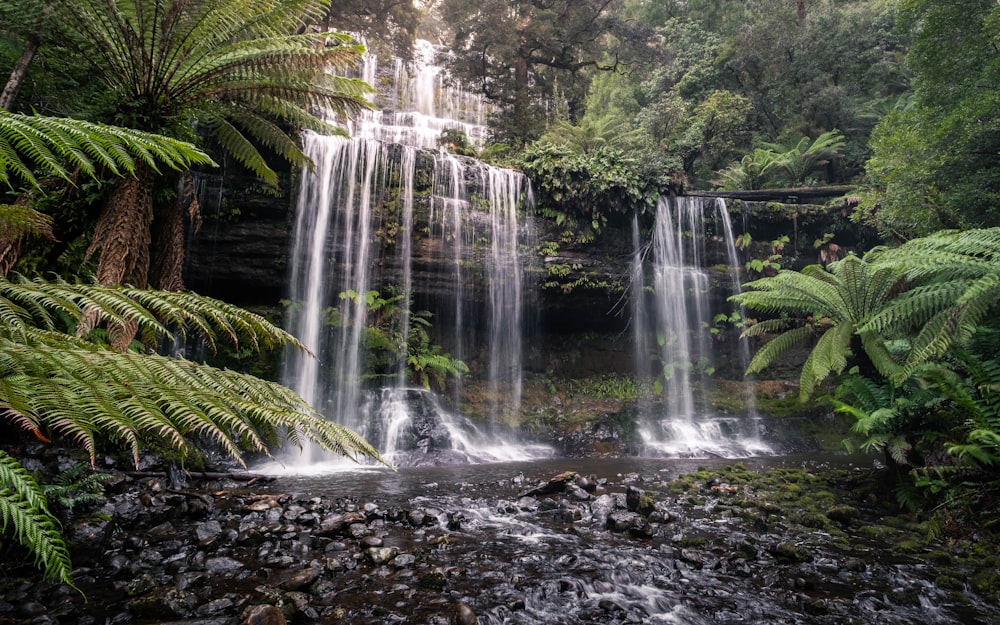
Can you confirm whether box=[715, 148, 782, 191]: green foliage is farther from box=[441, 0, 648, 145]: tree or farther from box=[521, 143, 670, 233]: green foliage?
box=[441, 0, 648, 145]: tree

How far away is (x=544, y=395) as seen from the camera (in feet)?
39.0

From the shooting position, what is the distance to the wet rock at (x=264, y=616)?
2057 mm

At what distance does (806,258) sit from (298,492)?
539 inches

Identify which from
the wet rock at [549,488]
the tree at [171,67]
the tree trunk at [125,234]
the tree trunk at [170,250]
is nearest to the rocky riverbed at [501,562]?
the wet rock at [549,488]

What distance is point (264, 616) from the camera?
2.09 meters

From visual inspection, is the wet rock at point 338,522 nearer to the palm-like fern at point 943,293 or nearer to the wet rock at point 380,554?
the wet rock at point 380,554

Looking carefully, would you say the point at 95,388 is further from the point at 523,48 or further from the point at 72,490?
the point at 523,48

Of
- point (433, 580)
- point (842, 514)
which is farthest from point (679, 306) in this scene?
point (433, 580)

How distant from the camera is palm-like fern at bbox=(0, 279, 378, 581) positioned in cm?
127

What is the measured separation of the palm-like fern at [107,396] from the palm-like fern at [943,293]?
5297 mm

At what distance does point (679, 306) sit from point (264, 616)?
12.0m

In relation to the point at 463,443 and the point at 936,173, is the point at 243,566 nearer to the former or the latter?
the point at 463,443

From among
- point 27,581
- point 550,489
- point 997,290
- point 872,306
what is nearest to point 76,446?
point 27,581

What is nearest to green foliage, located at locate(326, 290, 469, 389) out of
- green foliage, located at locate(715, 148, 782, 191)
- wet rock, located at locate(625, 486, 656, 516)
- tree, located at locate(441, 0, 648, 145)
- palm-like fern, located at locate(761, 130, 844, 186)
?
wet rock, located at locate(625, 486, 656, 516)
